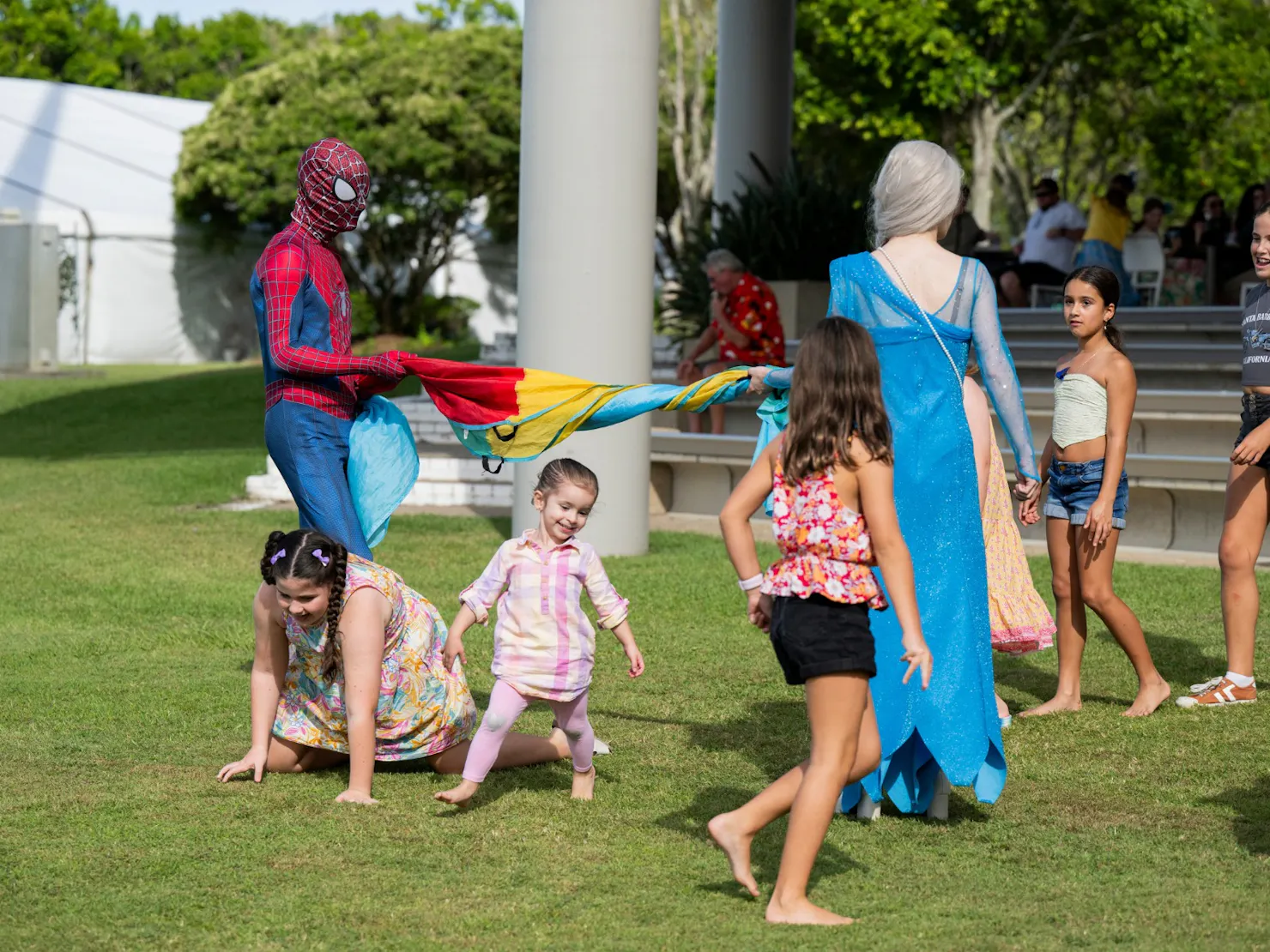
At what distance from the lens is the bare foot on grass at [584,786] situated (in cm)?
538

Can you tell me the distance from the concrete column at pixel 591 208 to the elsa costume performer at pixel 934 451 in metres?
5.74

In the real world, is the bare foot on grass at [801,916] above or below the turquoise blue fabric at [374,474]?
below

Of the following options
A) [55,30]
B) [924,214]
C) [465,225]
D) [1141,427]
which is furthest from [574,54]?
Result: [55,30]

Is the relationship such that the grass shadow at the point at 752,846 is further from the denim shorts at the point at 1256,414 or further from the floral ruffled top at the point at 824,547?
the denim shorts at the point at 1256,414

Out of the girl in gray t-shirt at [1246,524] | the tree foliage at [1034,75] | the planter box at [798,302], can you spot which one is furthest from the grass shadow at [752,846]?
the tree foliage at [1034,75]

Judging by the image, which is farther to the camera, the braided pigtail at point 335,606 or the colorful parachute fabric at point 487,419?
the colorful parachute fabric at point 487,419

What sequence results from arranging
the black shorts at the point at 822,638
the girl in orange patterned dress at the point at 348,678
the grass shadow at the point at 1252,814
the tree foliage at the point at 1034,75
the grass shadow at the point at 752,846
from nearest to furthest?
1. the black shorts at the point at 822,638
2. the grass shadow at the point at 752,846
3. the grass shadow at the point at 1252,814
4. the girl in orange patterned dress at the point at 348,678
5. the tree foliage at the point at 1034,75

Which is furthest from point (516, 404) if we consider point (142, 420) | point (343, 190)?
point (142, 420)

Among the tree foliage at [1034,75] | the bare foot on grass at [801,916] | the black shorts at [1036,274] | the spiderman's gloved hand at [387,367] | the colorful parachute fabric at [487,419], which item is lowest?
the bare foot on grass at [801,916]

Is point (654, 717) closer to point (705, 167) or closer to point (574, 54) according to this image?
point (574, 54)

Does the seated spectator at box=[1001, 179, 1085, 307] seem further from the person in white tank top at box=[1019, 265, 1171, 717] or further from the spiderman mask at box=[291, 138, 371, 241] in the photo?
the spiderman mask at box=[291, 138, 371, 241]

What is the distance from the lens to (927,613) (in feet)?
16.4

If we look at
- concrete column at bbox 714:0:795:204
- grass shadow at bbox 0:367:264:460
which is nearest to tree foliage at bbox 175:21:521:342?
grass shadow at bbox 0:367:264:460

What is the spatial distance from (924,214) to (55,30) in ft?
175
